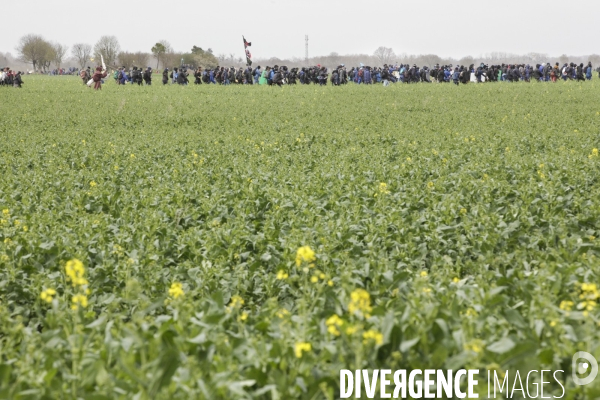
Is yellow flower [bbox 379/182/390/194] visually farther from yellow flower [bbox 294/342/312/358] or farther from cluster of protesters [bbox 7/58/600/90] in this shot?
cluster of protesters [bbox 7/58/600/90]

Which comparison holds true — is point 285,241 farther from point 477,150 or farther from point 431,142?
point 431,142

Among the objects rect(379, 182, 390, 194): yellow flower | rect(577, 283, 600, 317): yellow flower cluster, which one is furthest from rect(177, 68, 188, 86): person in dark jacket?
rect(577, 283, 600, 317): yellow flower cluster

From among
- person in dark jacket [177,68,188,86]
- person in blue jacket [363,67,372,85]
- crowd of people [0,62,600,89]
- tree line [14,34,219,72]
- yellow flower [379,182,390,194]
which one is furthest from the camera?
tree line [14,34,219,72]

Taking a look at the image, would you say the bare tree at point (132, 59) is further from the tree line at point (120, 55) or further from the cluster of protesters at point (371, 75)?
the cluster of protesters at point (371, 75)

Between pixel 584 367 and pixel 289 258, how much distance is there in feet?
10.1

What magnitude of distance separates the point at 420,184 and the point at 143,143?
7.58m

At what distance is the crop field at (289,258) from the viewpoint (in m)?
3.47

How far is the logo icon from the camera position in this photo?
129 inches

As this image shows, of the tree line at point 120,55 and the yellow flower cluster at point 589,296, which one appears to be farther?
the tree line at point 120,55

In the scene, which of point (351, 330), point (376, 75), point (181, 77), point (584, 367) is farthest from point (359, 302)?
point (181, 77)

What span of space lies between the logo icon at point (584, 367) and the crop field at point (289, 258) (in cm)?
5

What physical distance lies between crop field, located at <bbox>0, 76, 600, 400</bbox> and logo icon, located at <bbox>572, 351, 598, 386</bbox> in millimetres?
50

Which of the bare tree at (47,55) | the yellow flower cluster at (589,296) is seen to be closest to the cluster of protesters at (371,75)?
the yellow flower cluster at (589,296)

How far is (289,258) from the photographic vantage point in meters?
6.02
